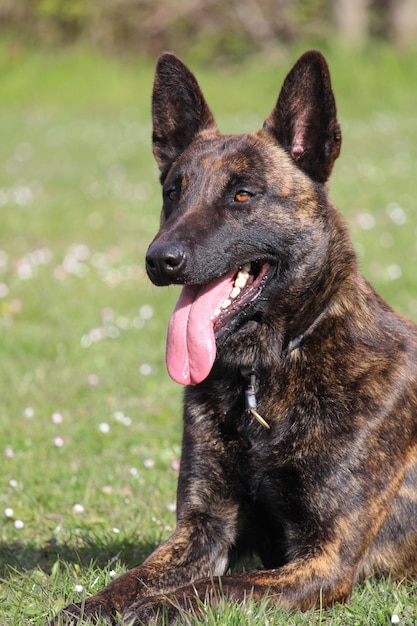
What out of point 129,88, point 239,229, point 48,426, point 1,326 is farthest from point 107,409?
point 129,88

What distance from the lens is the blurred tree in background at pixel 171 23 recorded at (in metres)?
29.2

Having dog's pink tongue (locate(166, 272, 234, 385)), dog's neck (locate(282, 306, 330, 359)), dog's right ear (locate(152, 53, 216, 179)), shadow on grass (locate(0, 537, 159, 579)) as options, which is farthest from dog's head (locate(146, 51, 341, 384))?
shadow on grass (locate(0, 537, 159, 579))

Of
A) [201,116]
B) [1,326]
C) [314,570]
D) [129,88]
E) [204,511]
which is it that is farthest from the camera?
[129,88]

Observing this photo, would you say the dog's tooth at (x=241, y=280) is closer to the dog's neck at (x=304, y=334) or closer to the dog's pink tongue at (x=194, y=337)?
the dog's pink tongue at (x=194, y=337)

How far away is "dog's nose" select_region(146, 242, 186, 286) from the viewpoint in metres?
3.37

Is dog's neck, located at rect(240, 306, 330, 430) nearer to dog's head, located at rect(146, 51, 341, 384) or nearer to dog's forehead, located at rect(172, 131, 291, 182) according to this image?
dog's head, located at rect(146, 51, 341, 384)

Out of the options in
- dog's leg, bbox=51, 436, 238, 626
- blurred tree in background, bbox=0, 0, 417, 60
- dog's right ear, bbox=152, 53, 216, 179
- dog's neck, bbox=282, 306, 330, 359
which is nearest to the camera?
dog's leg, bbox=51, 436, 238, 626

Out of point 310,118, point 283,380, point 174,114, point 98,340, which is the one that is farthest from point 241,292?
point 98,340

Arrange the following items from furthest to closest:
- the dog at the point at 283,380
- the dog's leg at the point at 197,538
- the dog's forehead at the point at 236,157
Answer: the dog's forehead at the point at 236,157 → the dog's leg at the point at 197,538 → the dog at the point at 283,380

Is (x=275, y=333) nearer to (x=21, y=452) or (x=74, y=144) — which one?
(x=21, y=452)

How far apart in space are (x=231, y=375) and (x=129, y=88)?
864 inches

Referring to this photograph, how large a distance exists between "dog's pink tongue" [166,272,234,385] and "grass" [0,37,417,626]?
2.73 ft

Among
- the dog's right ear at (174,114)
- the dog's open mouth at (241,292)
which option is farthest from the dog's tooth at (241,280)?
the dog's right ear at (174,114)

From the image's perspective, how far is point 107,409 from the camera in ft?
19.8
